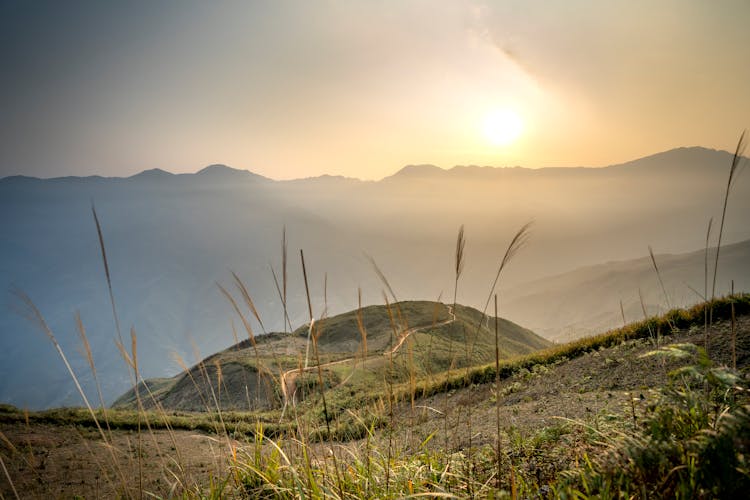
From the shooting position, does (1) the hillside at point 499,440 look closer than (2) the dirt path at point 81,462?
Yes

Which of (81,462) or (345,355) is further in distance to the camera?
(345,355)

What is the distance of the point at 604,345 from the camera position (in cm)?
1416

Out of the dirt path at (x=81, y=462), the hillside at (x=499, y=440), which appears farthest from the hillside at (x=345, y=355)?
the hillside at (x=499, y=440)

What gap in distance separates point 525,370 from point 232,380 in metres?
25.8

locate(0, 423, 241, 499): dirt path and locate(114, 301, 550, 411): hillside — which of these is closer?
locate(0, 423, 241, 499): dirt path

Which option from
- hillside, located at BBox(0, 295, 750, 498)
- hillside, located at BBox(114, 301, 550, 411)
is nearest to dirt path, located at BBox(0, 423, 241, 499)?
hillside, located at BBox(0, 295, 750, 498)

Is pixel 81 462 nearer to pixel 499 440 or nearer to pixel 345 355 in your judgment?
pixel 499 440

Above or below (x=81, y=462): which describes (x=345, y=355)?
below

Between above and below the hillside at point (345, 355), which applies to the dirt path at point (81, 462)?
above

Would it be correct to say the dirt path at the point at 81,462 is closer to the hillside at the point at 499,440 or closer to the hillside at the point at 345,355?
the hillside at the point at 499,440

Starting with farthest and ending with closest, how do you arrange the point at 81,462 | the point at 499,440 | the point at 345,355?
the point at 345,355 → the point at 81,462 → the point at 499,440

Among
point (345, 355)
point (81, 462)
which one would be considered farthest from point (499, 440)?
point (345, 355)

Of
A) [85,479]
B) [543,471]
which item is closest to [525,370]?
[543,471]

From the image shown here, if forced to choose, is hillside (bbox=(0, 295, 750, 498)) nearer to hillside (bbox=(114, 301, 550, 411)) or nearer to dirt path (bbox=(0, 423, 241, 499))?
dirt path (bbox=(0, 423, 241, 499))
